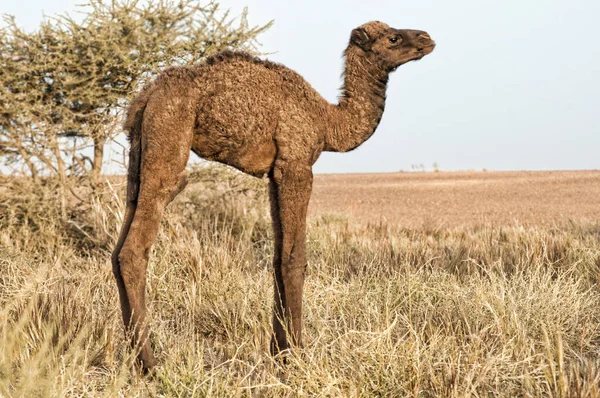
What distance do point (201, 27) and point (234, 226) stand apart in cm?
341

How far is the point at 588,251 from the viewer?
8.07 meters

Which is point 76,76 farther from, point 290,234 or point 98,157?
point 290,234

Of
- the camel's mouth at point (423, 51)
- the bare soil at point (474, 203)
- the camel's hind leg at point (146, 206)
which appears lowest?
the bare soil at point (474, 203)

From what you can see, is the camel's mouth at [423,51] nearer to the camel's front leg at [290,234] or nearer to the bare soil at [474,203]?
the camel's front leg at [290,234]

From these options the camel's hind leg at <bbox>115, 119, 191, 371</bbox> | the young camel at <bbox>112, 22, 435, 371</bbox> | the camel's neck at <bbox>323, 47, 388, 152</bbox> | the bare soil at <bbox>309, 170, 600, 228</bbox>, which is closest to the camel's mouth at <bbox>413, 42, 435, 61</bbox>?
the camel's neck at <bbox>323, 47, 388, 152</bbox>

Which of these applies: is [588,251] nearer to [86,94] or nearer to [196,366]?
[196,366]

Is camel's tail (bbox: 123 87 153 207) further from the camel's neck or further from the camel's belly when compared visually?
the camel's neck

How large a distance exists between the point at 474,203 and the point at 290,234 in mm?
16512

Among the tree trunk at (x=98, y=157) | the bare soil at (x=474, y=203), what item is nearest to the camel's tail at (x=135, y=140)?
the tree trunk at (x=98, y=157)

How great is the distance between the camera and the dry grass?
13.3 ft

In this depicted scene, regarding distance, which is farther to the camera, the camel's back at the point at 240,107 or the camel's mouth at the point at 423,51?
the camel's mouth at the point at 423,51

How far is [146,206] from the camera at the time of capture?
4449 mm

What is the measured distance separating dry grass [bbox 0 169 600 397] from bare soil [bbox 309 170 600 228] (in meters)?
3.89

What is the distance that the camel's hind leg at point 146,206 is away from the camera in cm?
444
